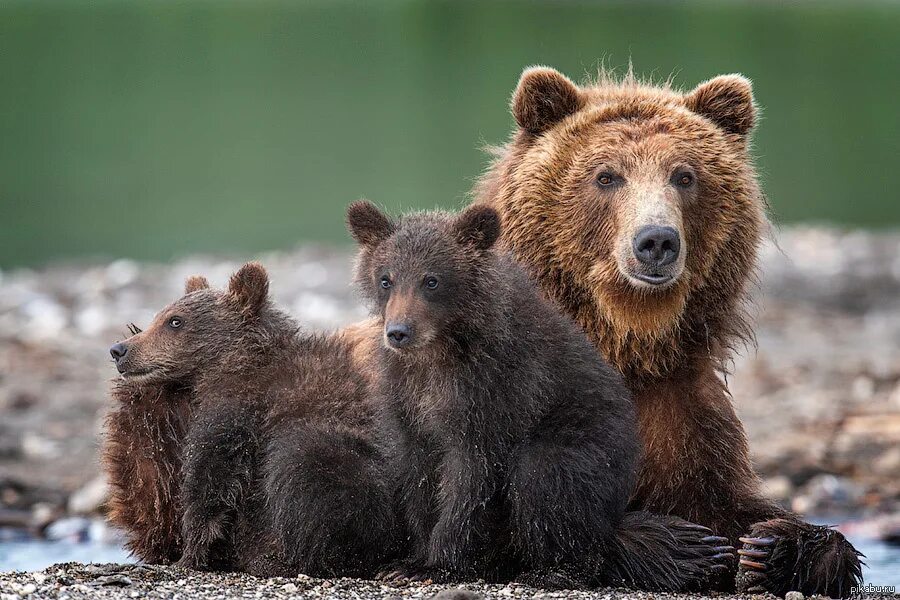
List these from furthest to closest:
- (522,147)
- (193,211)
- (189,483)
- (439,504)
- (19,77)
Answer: (19,77)
(193,211)
(522,147)
(189,483)
(439,504)

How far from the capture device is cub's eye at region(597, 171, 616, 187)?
7.21m

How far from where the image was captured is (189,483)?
667cm

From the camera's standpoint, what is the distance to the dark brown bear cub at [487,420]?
618 centimetres

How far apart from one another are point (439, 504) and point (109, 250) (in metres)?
17.8

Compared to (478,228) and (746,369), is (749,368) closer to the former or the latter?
(746,369)

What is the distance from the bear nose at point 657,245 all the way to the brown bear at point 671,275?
18 mm

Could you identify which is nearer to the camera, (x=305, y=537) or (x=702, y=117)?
(x=305, y=537)

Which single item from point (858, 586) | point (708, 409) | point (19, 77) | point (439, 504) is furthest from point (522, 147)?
point (19, 77)

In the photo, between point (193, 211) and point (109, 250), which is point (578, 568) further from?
point (193, 211)

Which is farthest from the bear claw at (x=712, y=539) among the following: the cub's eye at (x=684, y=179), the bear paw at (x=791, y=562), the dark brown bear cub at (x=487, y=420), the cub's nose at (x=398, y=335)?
the cub's nose at (x=398, y=335)

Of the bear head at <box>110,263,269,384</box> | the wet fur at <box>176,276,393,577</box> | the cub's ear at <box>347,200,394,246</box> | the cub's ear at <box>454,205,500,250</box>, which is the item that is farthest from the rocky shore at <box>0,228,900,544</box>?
the cub's ear at <box>454,205,500,250</box>

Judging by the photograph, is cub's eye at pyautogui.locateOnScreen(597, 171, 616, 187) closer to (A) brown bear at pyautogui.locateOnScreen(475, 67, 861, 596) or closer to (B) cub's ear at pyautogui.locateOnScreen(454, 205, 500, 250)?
(A) brown bear at pyautogui.locateOnScreen(475, 67, 861, 596)

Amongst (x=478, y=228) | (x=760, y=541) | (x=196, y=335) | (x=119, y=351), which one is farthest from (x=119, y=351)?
(x=760, y=541)

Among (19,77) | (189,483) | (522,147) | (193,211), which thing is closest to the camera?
(189,483)
